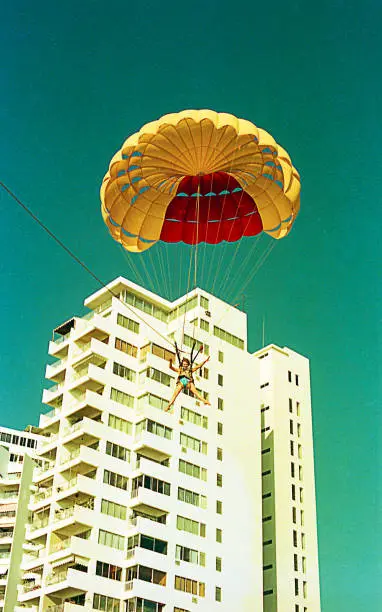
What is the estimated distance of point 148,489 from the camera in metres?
53.3

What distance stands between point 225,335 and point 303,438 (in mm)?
10560

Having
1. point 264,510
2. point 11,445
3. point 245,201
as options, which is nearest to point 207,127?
point 245,201

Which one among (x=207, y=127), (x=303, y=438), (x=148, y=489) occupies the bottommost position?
(x=148, y=489)

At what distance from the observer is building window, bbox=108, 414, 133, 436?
55.1 metres

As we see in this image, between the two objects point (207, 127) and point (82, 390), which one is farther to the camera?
point (82, 390)

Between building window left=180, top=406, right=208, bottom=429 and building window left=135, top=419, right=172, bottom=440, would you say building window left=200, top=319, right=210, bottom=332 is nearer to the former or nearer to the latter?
building window left=180, top=406, right=208, bottom=429

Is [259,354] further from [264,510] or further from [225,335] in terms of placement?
[264,510]

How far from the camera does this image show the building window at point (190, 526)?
177 ft

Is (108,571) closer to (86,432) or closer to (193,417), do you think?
(86,432)

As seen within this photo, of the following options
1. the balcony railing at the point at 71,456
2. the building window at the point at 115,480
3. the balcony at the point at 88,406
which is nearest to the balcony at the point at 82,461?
the balcony railing at the point at 71,456

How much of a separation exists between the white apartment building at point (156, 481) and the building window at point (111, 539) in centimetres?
9

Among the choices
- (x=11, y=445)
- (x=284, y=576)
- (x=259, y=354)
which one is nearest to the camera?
(x=284, y=576)

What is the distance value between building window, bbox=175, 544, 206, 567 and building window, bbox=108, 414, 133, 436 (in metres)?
7.82

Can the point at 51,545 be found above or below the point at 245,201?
below
